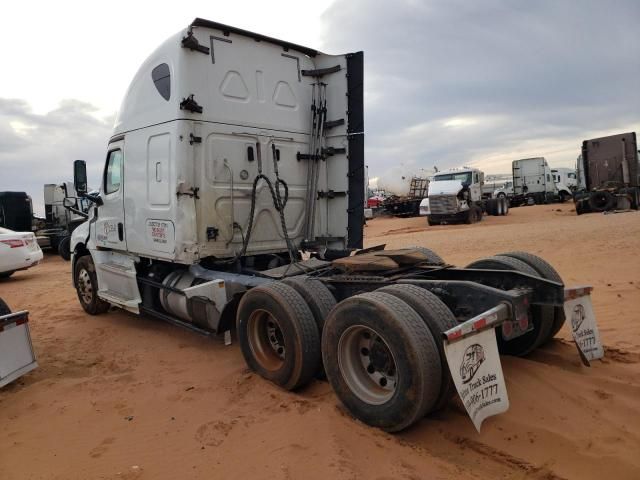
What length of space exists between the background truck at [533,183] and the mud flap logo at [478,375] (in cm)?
3446

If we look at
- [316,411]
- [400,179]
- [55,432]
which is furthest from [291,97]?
[400,179]

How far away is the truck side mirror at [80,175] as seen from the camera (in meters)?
6.98

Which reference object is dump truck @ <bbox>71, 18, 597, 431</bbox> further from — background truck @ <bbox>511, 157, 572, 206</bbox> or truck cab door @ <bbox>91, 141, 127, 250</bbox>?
background truck @ <bbox>511, 157, 572, 206</bbox>

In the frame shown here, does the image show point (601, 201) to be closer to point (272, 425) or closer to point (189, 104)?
point (189, 104)

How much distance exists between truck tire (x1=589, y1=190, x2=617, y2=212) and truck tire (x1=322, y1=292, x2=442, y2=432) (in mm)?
21450

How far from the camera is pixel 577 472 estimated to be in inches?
115

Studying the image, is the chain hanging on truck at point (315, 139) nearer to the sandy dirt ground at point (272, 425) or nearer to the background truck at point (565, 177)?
the sandy dirt ground at point (272, 425)

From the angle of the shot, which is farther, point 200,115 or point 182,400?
point 200,115

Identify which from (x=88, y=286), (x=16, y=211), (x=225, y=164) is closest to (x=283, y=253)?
(x=225, y=164)

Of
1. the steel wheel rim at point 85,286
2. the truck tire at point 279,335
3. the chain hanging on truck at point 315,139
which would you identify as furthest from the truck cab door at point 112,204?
the truck tire at point 279,335

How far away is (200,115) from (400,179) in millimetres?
34458

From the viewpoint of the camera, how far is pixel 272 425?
12.1ft

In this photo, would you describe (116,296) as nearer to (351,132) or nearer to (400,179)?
(351,132)

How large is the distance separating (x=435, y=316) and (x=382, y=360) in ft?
1.72
